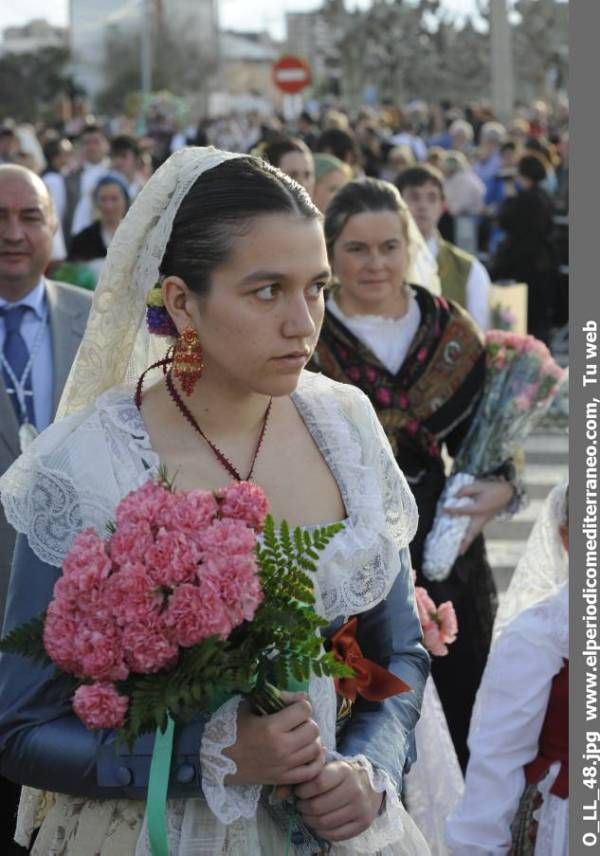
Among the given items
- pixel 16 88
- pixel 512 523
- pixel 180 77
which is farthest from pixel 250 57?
pixel 512 523

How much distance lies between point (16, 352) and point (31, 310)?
173mm

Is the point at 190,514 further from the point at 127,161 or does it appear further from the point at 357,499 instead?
the point at 127,161

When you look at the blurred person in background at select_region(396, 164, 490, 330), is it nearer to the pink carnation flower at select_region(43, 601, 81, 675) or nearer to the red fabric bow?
the red fabric bow

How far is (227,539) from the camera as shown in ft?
8.29

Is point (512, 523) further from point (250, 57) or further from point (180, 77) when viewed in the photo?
point (250, 57)

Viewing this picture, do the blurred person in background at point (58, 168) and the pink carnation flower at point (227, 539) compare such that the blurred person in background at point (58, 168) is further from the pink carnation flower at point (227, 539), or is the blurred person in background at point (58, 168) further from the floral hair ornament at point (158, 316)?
the pink carnation flower at point (227, 539)

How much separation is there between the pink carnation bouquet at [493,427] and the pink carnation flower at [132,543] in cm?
282

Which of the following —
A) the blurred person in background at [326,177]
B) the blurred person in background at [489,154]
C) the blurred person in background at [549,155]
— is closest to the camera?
the blurred person in background at [326,177]

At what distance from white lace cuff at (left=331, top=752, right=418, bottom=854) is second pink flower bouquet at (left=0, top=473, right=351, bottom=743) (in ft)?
1.11

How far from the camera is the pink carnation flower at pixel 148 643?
8.21ft

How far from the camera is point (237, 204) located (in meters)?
2.85

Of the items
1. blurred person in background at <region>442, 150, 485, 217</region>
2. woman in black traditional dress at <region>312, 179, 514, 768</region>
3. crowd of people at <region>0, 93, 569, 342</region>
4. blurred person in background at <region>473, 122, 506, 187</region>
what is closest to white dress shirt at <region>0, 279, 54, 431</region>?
woman in black traditional dress at <region>312, 179, 514, 768</region>

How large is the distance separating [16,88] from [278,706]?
178 feet

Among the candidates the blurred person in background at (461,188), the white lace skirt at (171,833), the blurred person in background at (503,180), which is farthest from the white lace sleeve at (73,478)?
the blurred person in background at (503,180)
